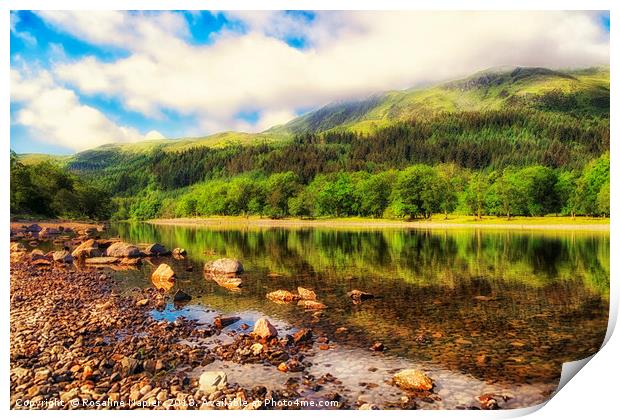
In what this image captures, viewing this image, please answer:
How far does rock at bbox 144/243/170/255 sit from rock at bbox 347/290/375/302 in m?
7.83

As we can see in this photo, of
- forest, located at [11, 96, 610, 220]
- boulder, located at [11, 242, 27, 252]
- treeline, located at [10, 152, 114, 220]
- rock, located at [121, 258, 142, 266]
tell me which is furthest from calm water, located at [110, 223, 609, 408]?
boulder, located at [11, 242, 27, 252]

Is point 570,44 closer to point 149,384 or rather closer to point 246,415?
point 246,415

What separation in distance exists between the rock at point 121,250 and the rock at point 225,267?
3.16 metres

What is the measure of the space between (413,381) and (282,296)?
4.19 m

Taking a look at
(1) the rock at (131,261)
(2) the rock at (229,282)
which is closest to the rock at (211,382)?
(2) the rock at (229,282)

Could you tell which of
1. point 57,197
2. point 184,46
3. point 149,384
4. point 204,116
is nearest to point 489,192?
point 204,116

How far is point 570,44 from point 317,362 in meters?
7.18

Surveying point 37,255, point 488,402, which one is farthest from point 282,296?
point 37,255

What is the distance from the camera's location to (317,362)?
19.8 ft

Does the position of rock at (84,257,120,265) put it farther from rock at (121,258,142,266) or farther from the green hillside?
the green hillside

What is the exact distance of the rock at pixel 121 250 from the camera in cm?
1320

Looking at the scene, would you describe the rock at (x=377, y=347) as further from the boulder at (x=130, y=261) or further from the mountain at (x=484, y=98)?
the boulder at (x=130, y=261)

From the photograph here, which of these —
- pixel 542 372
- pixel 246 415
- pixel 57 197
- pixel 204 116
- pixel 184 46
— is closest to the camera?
pixel 246 415

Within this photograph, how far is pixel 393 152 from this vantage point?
51.7 feet
